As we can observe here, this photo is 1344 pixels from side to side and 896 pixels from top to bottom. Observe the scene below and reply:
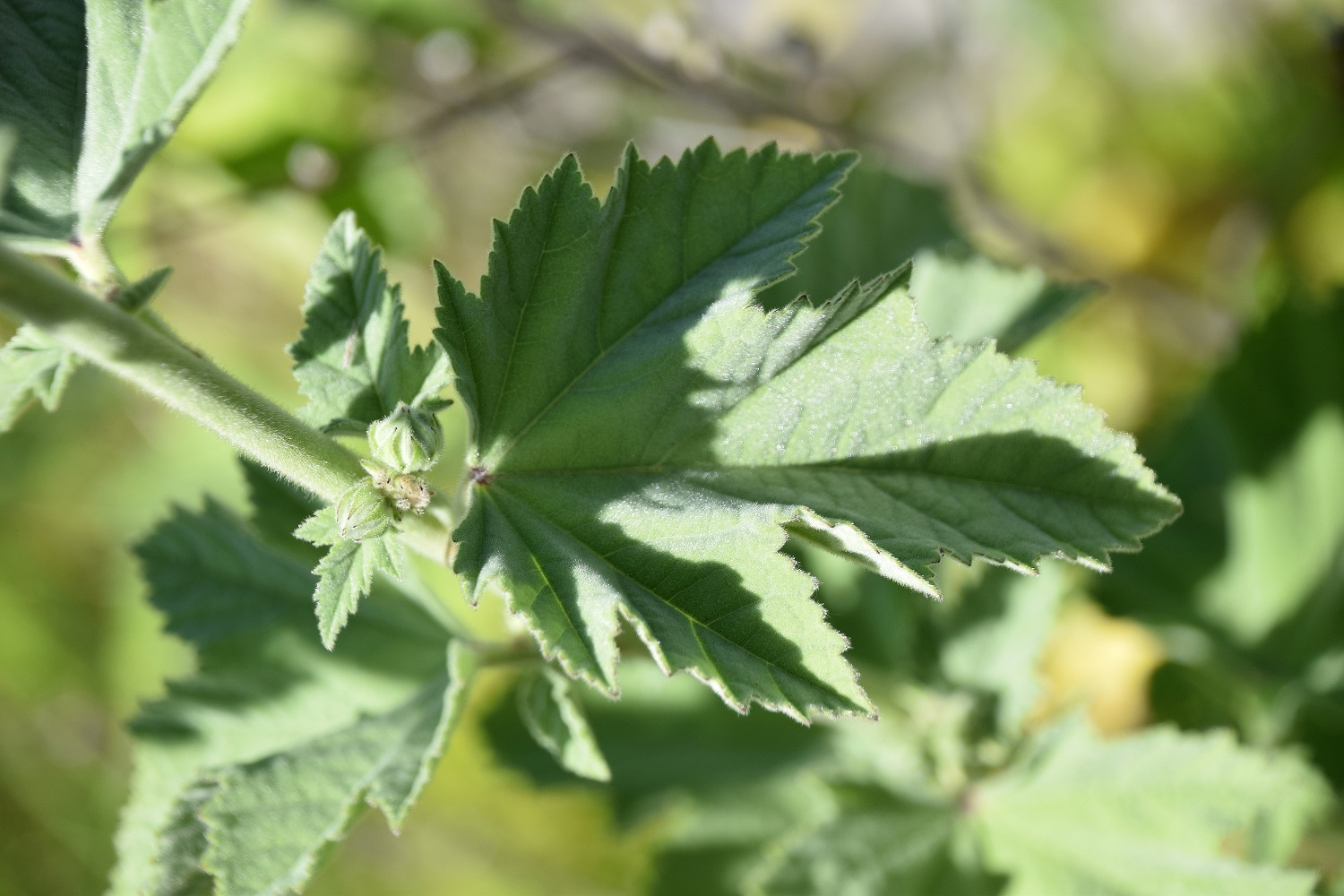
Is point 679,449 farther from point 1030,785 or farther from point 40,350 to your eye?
point 1030,785

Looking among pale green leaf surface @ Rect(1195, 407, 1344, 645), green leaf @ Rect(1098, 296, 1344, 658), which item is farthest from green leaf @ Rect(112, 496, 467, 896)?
pale green leaf surface @ Rect(1195, 407, 1344, 645)

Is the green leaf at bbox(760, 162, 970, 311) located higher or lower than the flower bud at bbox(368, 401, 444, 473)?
higher

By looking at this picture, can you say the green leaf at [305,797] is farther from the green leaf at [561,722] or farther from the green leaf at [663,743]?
the green leaf at [663,743]

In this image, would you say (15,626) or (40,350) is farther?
(15,626)

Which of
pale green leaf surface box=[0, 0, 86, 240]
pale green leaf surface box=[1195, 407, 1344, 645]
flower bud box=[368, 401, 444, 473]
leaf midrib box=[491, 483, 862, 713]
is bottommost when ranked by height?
leaf midrib box=[491, 483, 862, 713]

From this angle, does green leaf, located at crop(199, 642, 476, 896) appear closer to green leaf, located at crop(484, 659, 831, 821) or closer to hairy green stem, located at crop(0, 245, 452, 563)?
hairy green stem, located at crop(0, 245, 452, 563)

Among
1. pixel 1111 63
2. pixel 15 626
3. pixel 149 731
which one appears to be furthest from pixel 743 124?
pixel 15 626
